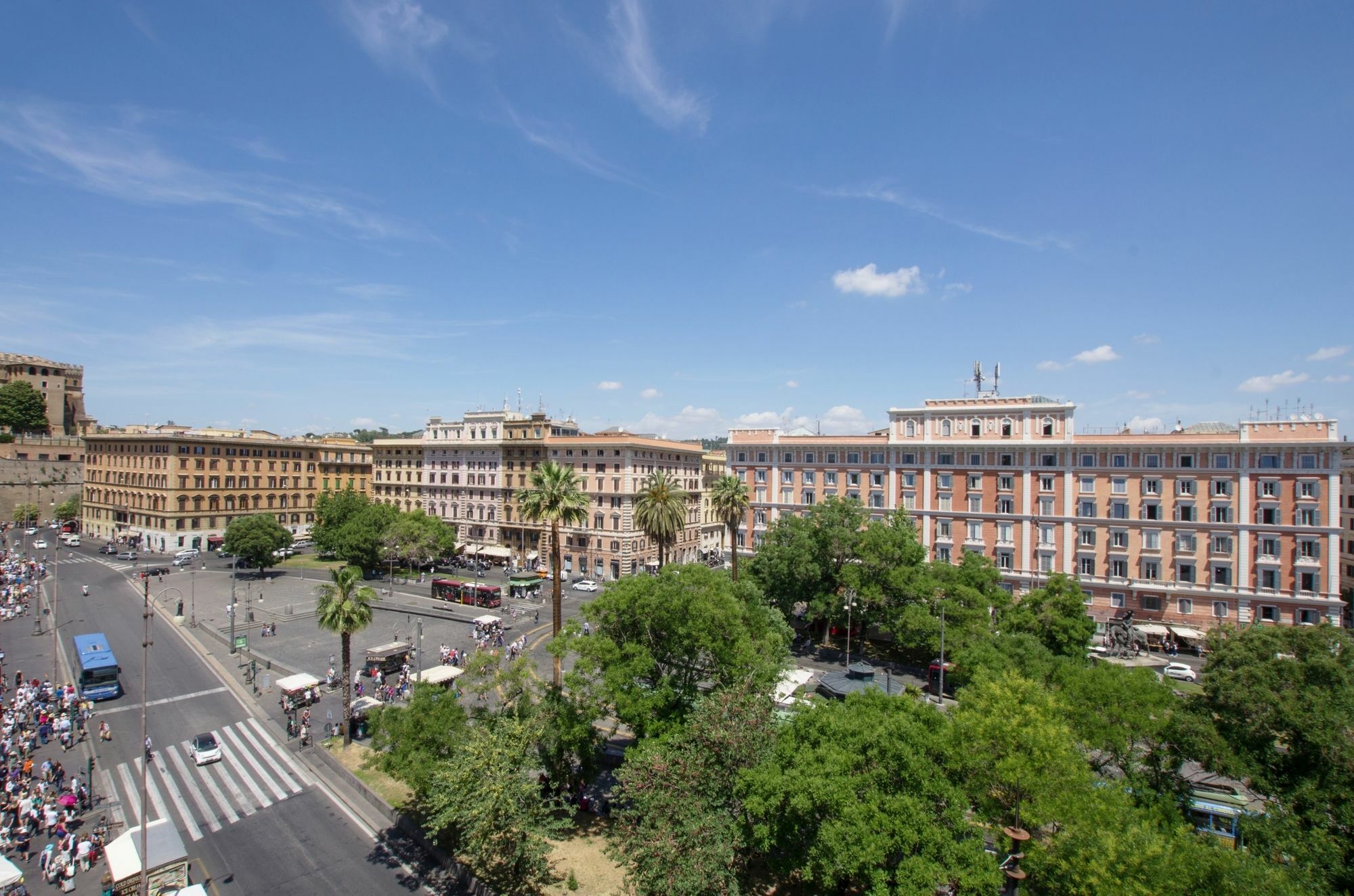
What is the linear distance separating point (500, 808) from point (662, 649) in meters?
9.43

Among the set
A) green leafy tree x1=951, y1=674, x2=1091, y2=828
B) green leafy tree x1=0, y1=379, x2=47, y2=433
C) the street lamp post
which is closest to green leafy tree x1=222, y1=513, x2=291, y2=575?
the street lamp post

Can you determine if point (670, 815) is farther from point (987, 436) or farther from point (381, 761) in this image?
point (987, 436)

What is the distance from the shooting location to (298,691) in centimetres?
4141

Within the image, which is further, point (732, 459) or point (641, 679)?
point (732, 459)

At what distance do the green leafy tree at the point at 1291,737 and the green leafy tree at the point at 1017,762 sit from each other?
524cm

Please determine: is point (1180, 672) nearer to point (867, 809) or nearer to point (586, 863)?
point (867, 809)

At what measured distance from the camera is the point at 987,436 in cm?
6906

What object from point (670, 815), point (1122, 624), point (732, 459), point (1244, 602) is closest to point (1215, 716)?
point (670, 815)

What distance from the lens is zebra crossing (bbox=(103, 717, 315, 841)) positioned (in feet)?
98.0

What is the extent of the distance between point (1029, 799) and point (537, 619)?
5101cm

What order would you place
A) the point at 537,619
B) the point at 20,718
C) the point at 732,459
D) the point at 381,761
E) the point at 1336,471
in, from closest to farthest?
the point at 381,761
the point at 20,718
the point at 1336,471
the point at 537,619
the point at 732,459

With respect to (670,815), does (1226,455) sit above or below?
above

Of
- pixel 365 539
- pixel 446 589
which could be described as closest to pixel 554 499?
pixel 446 589

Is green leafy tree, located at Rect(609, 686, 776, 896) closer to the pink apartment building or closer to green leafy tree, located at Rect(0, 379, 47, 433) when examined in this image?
the pink apartment building
